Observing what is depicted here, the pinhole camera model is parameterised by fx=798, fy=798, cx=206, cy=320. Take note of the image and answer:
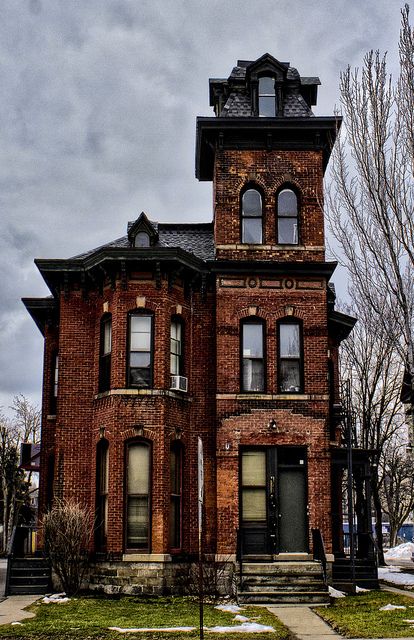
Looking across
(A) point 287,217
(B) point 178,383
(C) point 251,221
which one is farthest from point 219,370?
(A) point 287,217

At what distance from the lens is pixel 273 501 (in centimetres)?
2008

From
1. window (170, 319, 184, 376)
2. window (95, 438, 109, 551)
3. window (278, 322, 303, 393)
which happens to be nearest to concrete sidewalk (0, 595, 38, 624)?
window (95, 438, 109, 551)

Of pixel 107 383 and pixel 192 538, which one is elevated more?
Answer: pixel 107 383

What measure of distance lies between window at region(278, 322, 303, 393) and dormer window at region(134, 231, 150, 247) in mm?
4191

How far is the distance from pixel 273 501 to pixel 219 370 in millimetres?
3599

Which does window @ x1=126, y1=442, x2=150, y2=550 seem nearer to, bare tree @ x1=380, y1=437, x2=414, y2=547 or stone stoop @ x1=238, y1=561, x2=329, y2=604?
stone stoop @ x1=238, y1=561, x2=329, y2=604

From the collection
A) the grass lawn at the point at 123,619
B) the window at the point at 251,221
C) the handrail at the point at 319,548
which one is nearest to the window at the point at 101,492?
the grass lawn at the point at 123,619

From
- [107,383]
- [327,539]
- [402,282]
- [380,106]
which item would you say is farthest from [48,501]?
[380,106]

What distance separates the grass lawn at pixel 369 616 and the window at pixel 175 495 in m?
4.33

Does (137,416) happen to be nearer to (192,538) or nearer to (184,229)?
(192,538)

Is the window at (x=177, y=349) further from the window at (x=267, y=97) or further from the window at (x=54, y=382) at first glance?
the window at (x=267, y=97)

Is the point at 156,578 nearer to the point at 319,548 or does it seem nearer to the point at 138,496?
the point at 138,496

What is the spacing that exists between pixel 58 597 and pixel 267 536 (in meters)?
5.29

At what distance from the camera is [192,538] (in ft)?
66.9
